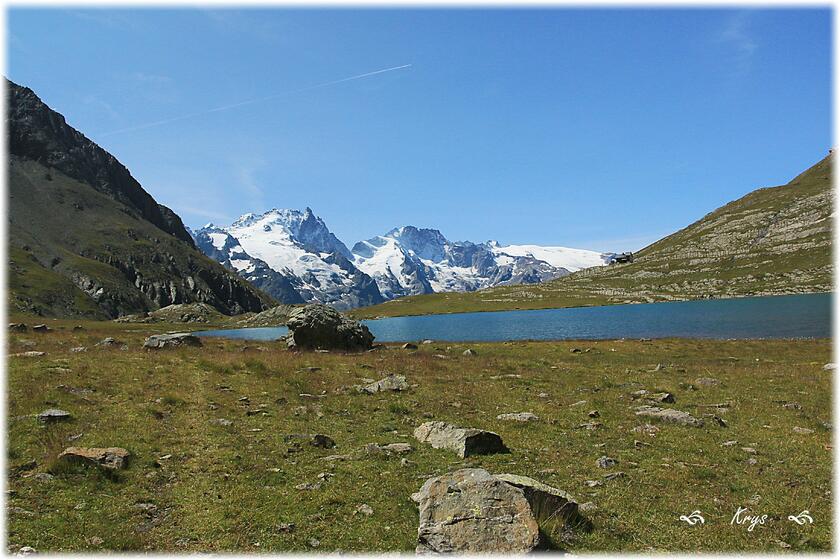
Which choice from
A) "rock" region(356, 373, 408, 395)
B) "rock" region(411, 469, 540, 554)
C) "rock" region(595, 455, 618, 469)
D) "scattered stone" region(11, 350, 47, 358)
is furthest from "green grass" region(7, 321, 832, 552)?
"scattered stone" region(11, 350, 47, 358)

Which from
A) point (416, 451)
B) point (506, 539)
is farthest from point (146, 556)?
point (416, 451)

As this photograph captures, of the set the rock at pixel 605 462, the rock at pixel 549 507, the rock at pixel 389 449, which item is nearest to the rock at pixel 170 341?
the rock at pixel 389 449

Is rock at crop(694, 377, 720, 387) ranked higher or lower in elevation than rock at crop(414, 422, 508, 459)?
lower

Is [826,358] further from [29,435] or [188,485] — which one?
[29,435]

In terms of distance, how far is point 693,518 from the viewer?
10984mm

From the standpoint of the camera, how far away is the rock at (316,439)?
1622 centimetres

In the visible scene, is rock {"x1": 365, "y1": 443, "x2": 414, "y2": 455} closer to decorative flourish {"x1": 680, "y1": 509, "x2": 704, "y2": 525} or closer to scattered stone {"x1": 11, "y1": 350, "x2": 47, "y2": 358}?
decorative flourish {"x1": 680, "y1": 509, "x2": 704, "y2": 525}

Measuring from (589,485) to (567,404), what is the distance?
455 inches

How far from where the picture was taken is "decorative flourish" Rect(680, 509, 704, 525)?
35.3 feet

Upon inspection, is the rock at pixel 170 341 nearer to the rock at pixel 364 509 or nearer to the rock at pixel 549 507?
the rock at pixel 364 509

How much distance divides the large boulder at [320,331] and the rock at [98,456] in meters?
35.8

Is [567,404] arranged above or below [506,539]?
below

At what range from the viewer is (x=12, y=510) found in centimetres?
1060

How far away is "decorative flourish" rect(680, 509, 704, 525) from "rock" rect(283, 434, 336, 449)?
33.9 feet
